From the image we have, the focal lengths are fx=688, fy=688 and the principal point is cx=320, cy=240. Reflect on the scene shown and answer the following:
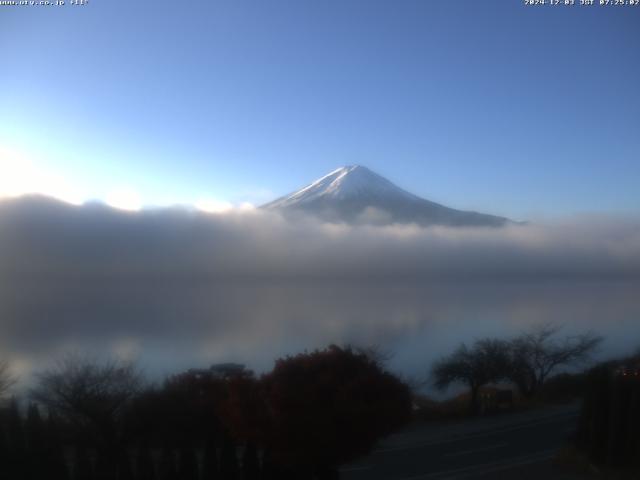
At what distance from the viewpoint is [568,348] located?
25688mm

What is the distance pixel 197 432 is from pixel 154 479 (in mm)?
770

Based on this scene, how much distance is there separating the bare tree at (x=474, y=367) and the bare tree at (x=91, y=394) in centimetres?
1016

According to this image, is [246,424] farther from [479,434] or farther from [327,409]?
[479,434]

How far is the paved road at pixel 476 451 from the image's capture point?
1070 cm

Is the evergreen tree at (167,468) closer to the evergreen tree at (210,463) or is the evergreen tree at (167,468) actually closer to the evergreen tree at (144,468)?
the evergreen tree at (144,468)

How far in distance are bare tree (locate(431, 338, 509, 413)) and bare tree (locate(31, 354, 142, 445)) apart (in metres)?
10.2

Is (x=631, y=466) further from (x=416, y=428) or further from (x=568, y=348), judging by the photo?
(x=568, y=348)

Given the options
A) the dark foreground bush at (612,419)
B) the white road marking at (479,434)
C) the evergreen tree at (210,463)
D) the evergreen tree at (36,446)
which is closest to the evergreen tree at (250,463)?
the evergreen tree at (210,463)

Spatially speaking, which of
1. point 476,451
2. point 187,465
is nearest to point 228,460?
point 187,465

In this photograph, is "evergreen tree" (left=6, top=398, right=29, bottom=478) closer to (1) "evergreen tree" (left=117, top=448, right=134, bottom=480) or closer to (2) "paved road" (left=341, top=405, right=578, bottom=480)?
(1) "evergreen tree" (left=117, top=448, right=134, bottom=480)

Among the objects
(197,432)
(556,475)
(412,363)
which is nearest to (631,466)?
(556,475)

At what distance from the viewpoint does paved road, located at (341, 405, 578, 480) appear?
1070 cm

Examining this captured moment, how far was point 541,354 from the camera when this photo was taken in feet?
78.0

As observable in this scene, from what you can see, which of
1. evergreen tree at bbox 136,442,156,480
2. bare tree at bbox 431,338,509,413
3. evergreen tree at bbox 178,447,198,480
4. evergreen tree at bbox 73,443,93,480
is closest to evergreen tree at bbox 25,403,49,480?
evergreen tree at bbox 73,443,93,480
